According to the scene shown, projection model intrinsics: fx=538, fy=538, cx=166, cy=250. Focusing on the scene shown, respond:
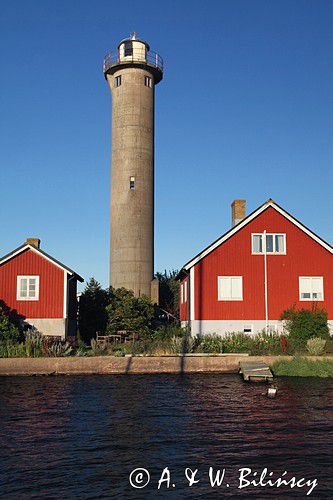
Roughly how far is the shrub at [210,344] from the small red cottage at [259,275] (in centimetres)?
171

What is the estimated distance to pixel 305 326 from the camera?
3083 cm

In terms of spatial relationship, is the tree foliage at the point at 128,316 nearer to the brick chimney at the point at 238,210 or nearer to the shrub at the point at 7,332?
the brick chimney at the point at 238,210

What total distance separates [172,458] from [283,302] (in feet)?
74.4

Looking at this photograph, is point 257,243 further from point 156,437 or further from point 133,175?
point 156,437

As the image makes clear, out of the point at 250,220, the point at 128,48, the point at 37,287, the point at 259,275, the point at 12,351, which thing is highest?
the point at 128,48

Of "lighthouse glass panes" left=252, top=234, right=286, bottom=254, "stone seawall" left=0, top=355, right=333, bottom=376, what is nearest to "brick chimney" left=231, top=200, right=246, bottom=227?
"lighthouse glass panes" left=252, top=234, right=286, bottom=254

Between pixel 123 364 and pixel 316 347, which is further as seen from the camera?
pixel 316 347

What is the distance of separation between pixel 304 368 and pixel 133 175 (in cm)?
2780

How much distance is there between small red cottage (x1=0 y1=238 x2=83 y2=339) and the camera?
3384 centimetres

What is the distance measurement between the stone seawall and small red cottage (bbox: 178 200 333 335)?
6.01 metres

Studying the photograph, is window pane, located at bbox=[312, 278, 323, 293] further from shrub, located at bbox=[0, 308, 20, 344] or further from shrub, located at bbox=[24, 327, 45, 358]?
shrub, located at bbox=[0, 308, 20, 344]

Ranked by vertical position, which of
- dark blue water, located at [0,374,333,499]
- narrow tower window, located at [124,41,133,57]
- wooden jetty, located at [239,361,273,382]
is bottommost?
dark blue water, located at [0,374,333,499]

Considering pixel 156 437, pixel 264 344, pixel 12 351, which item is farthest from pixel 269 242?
pixel 156 437

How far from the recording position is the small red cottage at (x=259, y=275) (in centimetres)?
3303
